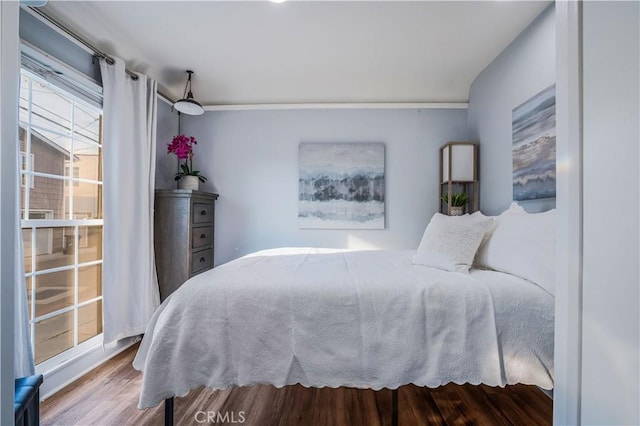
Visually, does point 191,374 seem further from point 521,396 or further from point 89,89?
point 89,89

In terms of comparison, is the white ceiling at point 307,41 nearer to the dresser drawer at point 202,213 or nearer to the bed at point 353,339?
the dresser drawer at point 202,213

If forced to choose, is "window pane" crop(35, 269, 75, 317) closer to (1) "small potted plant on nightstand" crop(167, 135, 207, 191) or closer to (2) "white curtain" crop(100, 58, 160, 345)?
(2) "white curtain" crop(100, 58, 160, 345)

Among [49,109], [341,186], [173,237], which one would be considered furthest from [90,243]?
[341,186]

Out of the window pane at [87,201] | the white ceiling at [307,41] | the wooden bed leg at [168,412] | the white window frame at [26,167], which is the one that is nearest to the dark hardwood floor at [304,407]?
the wooden bed leg at [168,412]

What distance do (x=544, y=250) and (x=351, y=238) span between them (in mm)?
2091

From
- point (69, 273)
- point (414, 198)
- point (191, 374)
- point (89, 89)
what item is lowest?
point (191, 374)

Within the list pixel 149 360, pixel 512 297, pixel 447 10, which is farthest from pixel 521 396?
pixel 447 10

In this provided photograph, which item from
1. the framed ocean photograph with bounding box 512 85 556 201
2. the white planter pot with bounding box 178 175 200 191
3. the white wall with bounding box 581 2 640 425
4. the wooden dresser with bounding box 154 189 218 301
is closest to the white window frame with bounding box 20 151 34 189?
the wooden dresser with bounding box 154 189 218 301

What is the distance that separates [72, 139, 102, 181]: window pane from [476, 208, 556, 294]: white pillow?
2.99 m

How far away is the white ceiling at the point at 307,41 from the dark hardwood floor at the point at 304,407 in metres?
2.45

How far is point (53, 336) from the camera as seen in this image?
2.02 metres

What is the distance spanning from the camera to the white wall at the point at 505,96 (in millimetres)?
1896

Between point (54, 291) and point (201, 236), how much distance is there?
1.19 m

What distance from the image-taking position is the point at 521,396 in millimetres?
1707
